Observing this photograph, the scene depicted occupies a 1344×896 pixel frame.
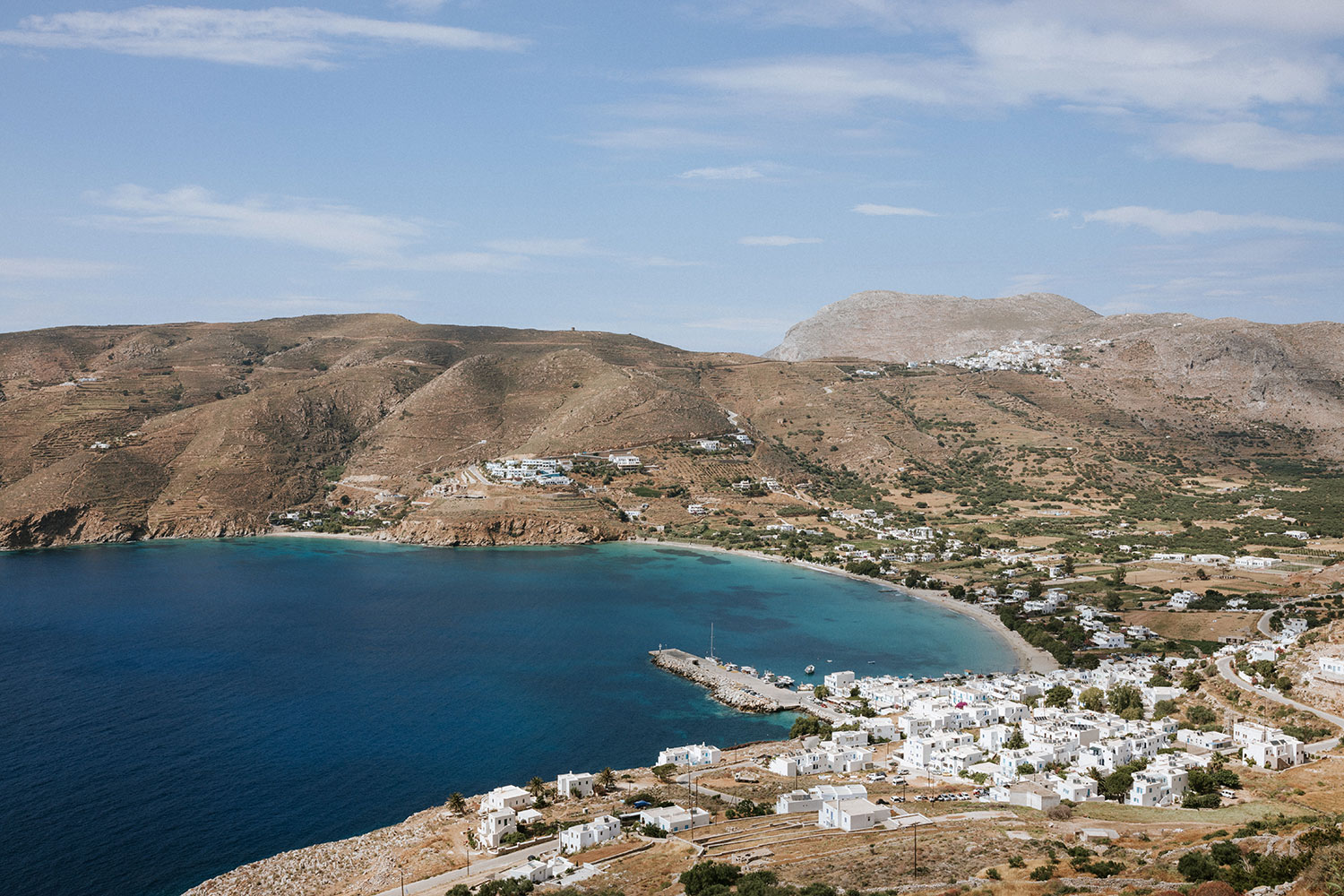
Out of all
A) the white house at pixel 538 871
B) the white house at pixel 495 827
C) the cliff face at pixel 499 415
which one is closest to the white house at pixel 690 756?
the white house at pixel 495 827

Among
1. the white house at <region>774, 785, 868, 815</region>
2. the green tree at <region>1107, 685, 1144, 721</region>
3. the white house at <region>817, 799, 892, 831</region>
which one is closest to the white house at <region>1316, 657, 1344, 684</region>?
the green tree at <region>1107, 685, 1144, 721</region>

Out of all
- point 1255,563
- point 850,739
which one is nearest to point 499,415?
point 1255,563

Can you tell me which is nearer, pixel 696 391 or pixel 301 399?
pixel 301 399

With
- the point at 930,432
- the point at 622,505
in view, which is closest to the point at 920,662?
the point at 622,505

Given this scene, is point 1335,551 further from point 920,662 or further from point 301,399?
point 301,399

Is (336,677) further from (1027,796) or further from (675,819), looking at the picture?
(1027,796)

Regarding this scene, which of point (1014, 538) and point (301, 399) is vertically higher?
point (301, 399)

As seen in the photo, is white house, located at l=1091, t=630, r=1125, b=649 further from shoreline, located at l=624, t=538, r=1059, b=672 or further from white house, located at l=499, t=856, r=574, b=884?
white house, located at l=499, t=856, r=574, b=884
